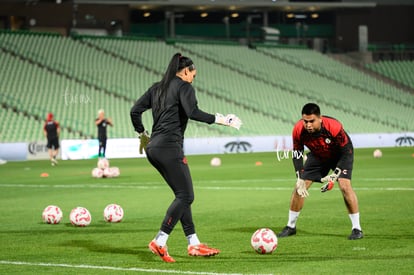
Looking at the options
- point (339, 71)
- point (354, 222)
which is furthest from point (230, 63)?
point (354, 222)

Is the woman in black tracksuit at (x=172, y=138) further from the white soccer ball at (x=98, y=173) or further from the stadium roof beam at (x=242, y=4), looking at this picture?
the stadium roof beam at (x=242, y=4)

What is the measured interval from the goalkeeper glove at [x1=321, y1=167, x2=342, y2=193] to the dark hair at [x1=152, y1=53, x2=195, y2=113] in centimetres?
288

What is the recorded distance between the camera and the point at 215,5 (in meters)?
67.3

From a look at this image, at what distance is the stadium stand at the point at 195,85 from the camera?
164ft

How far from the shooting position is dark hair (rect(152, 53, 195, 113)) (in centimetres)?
1107

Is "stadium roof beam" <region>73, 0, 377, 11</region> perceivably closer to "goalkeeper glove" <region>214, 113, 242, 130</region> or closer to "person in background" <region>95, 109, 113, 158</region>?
"person in background" <region>95, 109, 113, 158</region>

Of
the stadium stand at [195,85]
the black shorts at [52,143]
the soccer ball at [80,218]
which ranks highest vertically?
the stadium stand at [195,85]

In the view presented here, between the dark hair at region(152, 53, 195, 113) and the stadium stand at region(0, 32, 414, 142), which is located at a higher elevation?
the stadium stand at region(0, 32, 414, 142)

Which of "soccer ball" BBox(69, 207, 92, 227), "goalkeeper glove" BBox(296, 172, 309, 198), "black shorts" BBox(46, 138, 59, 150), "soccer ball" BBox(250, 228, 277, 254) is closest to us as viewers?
"soccer ball" BBox(250, 228, 277, 254)

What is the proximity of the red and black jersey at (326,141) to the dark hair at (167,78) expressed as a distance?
8.64 feet

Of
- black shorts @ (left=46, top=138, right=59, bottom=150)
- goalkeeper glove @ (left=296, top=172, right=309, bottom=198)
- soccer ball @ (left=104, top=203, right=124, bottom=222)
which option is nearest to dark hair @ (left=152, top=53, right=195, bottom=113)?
goalkeeper glove @ (left=296, top=172, right=309, bottom=198)

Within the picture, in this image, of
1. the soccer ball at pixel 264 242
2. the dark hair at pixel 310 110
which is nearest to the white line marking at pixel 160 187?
the dark hair at pixel 310 110

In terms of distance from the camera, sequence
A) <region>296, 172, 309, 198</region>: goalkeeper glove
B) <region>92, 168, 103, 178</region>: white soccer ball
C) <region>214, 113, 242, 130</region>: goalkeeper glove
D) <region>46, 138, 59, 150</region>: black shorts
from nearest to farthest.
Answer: <region>214, 113, 242, 130</region>: goalkeeper glove, <region>296, 172, 309, 198</region>: goalkeeper glove, <region>92, 168, 103, 178</region>: white soccer ball, <region>46, 138, 59, 150</region>: black shorts

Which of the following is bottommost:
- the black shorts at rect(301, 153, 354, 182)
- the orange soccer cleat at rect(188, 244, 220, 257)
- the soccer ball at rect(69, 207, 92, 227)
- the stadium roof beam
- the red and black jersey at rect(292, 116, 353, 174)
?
the orange soccer cleat at rect(188, 244, 220, 257)
